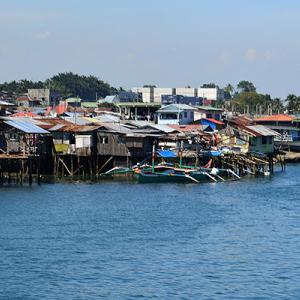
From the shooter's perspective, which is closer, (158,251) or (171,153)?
(158,251)

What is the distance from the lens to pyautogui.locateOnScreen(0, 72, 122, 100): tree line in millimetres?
144250

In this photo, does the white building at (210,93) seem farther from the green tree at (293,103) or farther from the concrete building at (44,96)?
the concrete building at (44,96)

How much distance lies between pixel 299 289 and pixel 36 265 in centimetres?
899

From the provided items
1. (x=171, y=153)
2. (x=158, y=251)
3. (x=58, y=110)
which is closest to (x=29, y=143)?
(x=171, y=153)

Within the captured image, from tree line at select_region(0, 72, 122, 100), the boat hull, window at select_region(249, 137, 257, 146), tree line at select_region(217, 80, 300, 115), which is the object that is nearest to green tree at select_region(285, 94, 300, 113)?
tree line at select_region(217, 80, 300, 115)

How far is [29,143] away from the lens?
54.4 metres

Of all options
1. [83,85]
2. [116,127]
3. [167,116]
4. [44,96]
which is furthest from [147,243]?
[83,85]

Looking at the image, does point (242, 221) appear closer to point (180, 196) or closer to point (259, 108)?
point (180, 196)

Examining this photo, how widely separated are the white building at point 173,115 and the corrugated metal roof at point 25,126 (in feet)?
63.8

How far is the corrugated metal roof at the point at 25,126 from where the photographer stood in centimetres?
5222

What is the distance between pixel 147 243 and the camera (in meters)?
32.8

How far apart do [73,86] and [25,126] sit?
10070cm

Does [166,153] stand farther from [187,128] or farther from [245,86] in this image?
[245,86]

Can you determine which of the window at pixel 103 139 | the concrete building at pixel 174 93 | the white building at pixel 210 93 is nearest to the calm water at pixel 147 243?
the window at pixel 103 139
